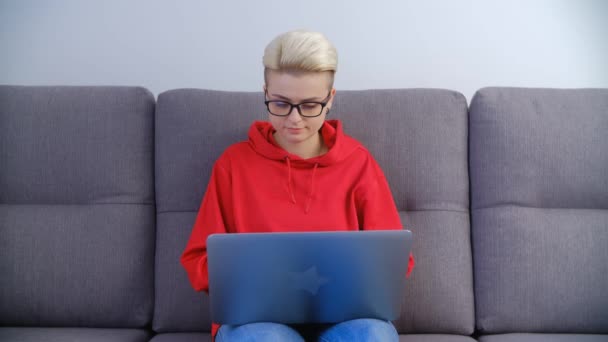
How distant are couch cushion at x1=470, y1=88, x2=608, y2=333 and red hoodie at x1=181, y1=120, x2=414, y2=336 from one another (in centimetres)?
35

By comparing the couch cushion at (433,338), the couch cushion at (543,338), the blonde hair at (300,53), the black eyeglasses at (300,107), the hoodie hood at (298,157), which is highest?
the blonde hair at (300,53)

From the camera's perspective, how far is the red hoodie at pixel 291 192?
1498 mm

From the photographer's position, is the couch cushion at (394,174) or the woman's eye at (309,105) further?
the couch cushion at (394,174)

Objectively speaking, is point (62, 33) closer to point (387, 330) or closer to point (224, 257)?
point (224, 257)

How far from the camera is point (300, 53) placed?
1367 millimetres

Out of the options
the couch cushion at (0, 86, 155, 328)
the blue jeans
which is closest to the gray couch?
the couch cushion at (0, 86, 155, 328)

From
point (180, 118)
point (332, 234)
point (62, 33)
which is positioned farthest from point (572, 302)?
point (62, 33)

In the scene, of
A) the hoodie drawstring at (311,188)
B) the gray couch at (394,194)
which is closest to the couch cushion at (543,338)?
the gray couch at (394,194)

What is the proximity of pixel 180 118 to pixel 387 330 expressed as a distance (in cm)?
94

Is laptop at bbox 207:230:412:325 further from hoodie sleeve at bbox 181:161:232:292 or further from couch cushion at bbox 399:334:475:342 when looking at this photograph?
couch cushion at bbox 399:334:475:342

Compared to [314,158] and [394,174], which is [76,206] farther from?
[394,174]

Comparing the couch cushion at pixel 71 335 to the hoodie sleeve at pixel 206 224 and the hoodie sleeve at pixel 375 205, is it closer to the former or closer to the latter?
the hoodie sleeve at pixel 206 224

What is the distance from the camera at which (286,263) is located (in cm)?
112

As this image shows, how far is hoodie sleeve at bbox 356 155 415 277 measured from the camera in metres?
1.54
